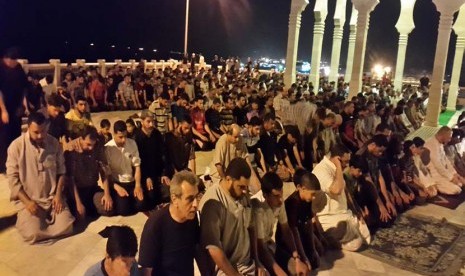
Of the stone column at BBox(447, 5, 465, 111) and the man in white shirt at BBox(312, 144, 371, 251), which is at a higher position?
the stone column at BBox(447, 5, 465, 111)

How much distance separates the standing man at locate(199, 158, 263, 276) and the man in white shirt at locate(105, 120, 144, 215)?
2522 millimetres

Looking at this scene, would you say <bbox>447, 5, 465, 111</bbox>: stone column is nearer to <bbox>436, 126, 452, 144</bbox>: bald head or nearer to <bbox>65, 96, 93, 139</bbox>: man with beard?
<bbox>436, 126, 452, 144</bbox>: bald head

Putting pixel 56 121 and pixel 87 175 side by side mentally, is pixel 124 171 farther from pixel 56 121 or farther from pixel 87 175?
pixel 56 121

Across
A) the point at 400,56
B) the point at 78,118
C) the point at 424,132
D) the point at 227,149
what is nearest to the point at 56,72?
the point at 78,118

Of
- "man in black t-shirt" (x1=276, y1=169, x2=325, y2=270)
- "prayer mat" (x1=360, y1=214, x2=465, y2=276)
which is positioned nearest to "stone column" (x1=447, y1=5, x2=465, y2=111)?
"prayer mat" (x1=360, y1=214, x2=465, y2=276)

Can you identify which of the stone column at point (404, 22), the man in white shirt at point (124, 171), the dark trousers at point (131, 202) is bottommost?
the dark trousers at point (131, 202)

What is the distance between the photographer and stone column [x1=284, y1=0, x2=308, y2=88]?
58.6 ft

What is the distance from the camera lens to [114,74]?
49.4ft

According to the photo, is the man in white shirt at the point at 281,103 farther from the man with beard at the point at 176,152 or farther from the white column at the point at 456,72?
the white column at the point at 456,72

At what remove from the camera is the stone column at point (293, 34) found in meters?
17.9

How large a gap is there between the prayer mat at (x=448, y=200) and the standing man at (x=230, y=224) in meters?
A: 5.25

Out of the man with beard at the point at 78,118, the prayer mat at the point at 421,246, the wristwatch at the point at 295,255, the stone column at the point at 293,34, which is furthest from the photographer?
the stone column at the point at 293,34

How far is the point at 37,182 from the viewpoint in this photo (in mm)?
5211

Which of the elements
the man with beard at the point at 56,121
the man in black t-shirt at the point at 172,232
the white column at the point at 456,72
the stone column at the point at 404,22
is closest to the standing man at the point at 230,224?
the man in black t-shirt at the point at 172,232
